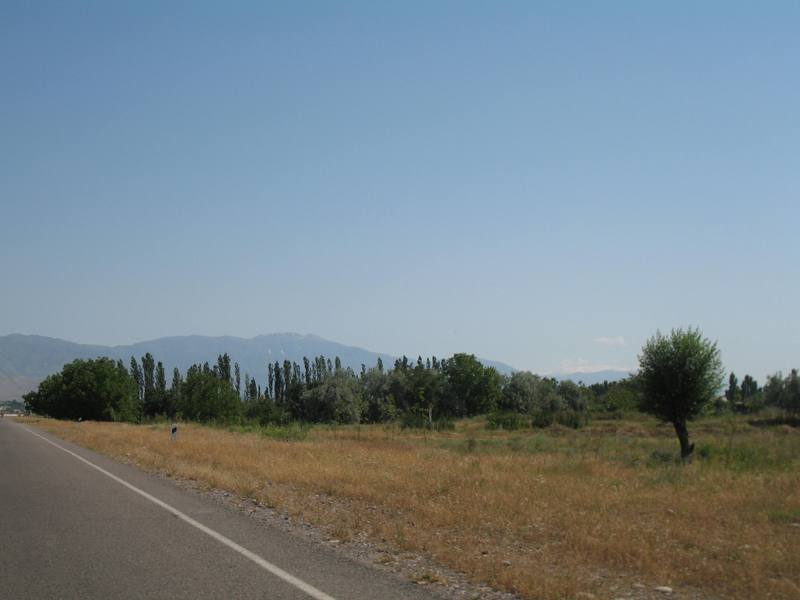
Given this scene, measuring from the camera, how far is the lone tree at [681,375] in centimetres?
2747

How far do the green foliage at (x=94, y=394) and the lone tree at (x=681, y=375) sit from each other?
93.5 meters

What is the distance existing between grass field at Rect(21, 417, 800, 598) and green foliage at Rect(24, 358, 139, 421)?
303ft

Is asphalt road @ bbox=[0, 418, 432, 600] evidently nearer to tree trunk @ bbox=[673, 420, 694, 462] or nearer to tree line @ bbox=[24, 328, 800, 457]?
tree trunk @ bbox=[673, 420, 694, 462]

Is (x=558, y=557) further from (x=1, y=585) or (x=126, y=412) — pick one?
(x=126, y=412)

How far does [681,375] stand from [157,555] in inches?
920

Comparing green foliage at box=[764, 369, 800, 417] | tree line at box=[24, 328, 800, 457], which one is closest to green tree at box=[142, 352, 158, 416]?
tree line at box=[24, 328, 800, 457]

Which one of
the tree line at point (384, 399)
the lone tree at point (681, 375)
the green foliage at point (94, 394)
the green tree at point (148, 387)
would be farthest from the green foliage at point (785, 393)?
the green tree at point (148, 387)

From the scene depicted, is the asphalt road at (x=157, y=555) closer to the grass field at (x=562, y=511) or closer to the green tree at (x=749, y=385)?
the grass field at (x=562, y=511)

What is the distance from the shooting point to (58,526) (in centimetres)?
1121

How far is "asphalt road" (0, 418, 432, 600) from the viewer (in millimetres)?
7418

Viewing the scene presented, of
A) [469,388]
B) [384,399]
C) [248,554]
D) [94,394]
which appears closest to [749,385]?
[469,388]

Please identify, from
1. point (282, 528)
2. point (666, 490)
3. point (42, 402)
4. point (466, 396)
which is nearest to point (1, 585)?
point (282, 528)

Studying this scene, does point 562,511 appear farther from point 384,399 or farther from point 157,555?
point 384,399

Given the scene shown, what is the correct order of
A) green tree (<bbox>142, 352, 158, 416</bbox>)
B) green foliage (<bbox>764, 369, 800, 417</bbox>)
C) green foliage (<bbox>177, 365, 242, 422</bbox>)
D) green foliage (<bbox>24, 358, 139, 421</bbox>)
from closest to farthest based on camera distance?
green foliage (<bbox>764, 369, 800, 417</bbox>) → green foliage (<bbox>177, 365, 242, 422</bbox>) → green foliage (<bbox>24, 358, 139, 421</bbox>) → green tree (<bbox>142, 352, 158, 416</bbox>)
